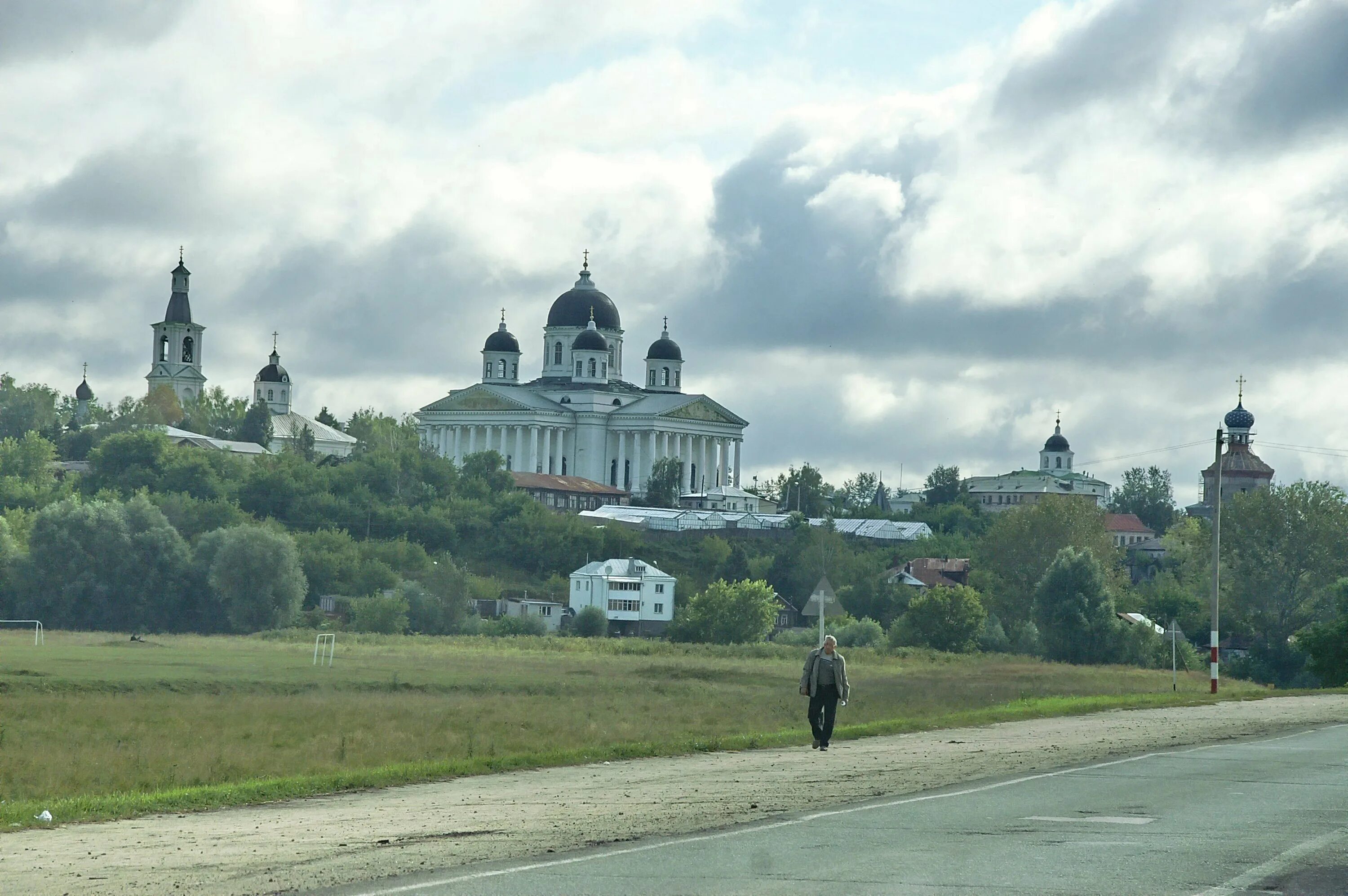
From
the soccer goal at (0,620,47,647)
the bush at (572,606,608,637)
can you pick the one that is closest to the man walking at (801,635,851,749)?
the soccer goal at (0,620,47,647)

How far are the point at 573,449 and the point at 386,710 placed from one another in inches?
5196

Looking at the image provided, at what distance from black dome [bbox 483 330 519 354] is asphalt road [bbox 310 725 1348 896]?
155 m

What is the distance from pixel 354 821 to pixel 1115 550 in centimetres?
10402

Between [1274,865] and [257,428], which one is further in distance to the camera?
[257,428]

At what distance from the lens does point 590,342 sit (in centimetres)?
16638

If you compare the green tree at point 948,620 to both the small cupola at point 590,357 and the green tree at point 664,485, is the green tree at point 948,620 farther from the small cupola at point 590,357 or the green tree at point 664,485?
the small cupola at point 590,357

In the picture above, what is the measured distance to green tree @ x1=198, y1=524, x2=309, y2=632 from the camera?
94.2 m

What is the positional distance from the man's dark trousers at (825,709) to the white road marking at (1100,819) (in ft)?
27.8

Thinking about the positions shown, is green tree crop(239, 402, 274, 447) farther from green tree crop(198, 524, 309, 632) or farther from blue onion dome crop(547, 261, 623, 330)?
green tree crop(198, 524, 309, 632)

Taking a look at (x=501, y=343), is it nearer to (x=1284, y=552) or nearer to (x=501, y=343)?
(x=501, y=343)

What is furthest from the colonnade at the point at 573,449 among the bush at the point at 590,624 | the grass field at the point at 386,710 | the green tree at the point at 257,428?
the grass field at the point at 386,710

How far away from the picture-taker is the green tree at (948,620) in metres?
89.0

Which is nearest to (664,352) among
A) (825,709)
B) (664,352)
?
(664,352)

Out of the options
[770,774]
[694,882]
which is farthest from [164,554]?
[694,882]
